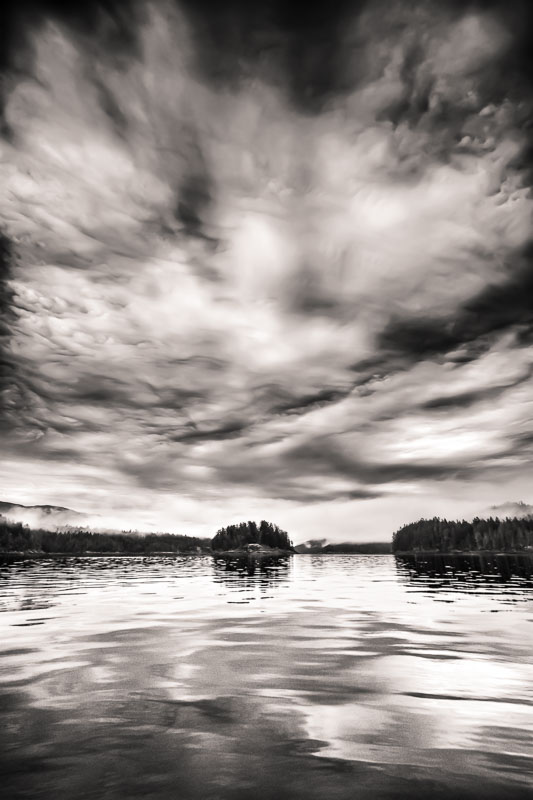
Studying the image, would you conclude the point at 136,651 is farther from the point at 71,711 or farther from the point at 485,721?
the point at 485,721

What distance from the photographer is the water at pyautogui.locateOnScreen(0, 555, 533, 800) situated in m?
5.43

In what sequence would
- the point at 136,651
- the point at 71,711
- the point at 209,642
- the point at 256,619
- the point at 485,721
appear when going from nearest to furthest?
→ the point at 485,721, the point at 71,711, the point at 136,651, the point at 209,642, the point at 256,619

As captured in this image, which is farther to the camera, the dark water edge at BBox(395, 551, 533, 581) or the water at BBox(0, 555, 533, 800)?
the dark water edge at BBox(395, 551, 533, 581)

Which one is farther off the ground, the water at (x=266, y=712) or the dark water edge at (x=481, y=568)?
the dark water edge at (x=481, y=568)

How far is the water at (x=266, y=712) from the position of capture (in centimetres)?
543

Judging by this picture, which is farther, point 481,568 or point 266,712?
point 481,568

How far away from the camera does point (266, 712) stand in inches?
317

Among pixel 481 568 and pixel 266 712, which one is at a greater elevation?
pixel 481 568

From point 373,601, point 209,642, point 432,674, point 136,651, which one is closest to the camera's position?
point 432,674

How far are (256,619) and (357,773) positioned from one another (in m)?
15.8

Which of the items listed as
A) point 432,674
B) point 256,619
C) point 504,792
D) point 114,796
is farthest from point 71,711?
point 256,619

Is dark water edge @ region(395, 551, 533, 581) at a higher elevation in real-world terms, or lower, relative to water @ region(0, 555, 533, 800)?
higher

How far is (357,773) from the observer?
5.61 m

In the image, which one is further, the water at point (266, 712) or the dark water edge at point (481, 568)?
the dark water edge at point (481, 568)
